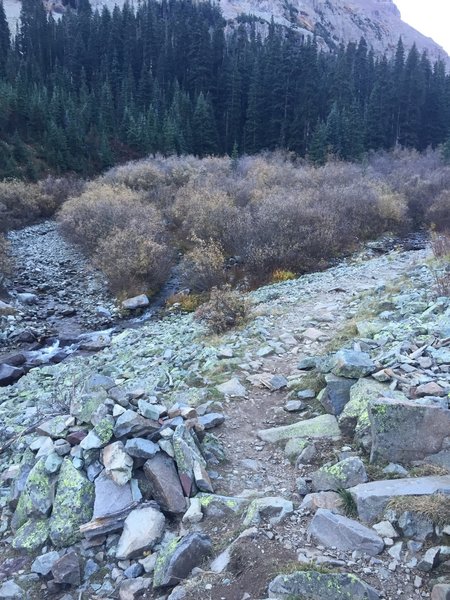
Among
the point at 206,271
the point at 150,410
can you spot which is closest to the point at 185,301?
the point at 206,271

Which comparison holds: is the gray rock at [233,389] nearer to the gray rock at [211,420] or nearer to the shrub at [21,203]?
the gray rock at [211,420]

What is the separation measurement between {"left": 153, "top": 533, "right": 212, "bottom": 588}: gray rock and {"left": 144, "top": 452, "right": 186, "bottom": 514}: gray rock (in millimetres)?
561

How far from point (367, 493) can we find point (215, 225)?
17502mm

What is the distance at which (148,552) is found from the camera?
479cm

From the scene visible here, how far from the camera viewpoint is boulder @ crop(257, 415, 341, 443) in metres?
6.22

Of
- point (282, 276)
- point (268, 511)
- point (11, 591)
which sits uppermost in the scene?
point (268, 511)

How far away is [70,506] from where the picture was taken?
5.26 metres

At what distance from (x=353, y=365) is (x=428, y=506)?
109 inches

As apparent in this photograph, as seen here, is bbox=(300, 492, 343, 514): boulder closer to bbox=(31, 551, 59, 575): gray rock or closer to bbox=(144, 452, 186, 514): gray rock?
bbox=(144, 452, 186, 514): gray rock

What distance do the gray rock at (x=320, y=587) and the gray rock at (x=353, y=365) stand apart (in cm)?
339

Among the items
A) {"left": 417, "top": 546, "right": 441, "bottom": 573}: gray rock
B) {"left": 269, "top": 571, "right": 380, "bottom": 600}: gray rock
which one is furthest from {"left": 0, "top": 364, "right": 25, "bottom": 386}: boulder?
{"left": 417, "top": 546, "right": 441, "bottom": 573}: gray rock

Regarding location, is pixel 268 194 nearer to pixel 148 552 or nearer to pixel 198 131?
pixel 148 552

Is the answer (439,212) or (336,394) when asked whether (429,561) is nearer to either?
(336,394)

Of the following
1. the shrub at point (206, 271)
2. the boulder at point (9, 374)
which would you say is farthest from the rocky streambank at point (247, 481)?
the shrub at point (206, 271)
